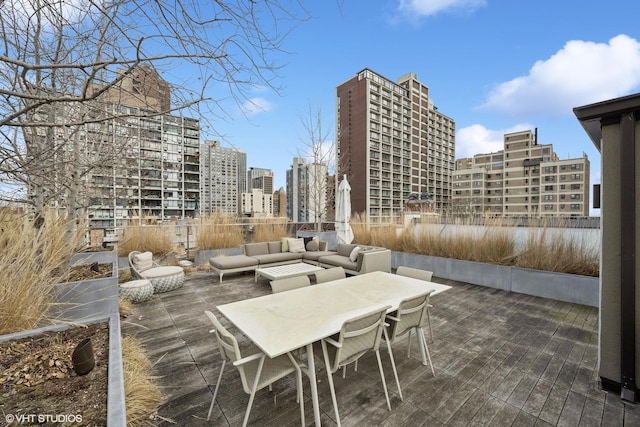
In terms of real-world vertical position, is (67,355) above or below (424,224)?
below

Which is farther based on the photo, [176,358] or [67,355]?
[176,358]

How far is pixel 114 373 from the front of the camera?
1547 millimetres

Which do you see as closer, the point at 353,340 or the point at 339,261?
the point at 353,340

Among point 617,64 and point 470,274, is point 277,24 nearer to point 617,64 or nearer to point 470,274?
point 470,274

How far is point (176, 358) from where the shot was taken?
8.60ft

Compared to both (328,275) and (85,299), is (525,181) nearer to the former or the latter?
(328,275)

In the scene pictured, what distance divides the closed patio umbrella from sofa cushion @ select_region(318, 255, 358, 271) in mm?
791

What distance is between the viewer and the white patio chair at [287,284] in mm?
2711

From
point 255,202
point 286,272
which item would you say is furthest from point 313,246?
point 255,202

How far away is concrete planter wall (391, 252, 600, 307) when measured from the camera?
161 inches

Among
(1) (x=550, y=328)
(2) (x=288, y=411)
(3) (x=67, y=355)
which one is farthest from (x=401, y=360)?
(3) (x=67, y=355)

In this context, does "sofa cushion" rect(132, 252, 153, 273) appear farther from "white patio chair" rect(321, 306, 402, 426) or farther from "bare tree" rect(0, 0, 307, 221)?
"white patio chair" rect(321, 306, 402, 426)

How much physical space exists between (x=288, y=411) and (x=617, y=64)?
1295 cm

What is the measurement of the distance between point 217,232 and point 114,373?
19.7 ft
